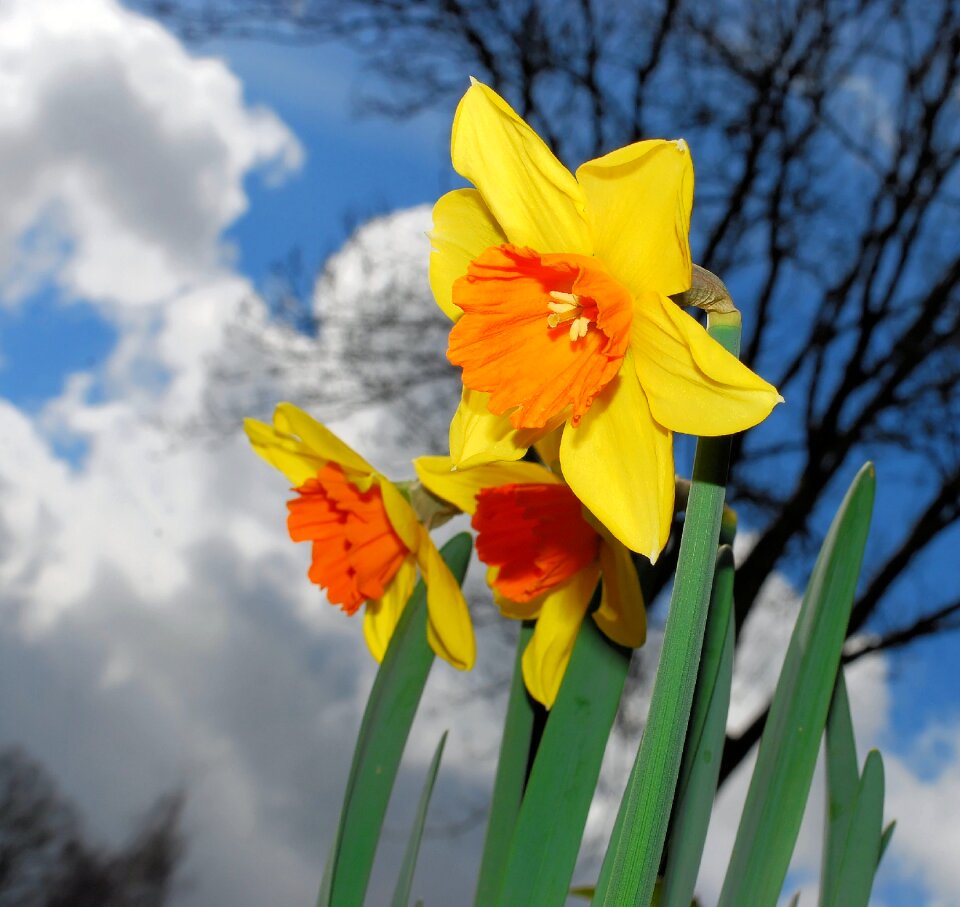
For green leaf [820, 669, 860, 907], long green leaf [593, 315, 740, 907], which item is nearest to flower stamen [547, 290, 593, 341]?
long green leaf [593, 315, 740, 907]

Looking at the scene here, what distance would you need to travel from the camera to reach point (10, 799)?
3.69 m

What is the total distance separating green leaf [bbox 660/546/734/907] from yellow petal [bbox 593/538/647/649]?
0.13 ft

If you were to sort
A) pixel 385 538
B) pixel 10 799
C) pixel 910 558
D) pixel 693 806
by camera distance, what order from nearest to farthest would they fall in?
pixel 693 806 → pixel 385 538 → pixel 910 558 → pixel 10 799

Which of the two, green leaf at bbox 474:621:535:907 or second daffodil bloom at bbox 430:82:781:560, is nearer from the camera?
second daffodil bloom at bbox 430:82:781:560

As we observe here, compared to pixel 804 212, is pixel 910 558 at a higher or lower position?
lower

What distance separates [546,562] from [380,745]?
161mm

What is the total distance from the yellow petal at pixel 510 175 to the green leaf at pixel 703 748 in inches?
8.2

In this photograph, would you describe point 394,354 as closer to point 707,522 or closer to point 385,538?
point 385,538

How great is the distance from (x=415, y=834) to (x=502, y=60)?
3.11 meters

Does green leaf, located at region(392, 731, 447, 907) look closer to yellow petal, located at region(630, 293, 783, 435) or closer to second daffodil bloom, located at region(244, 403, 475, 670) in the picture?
second daffodil bloom, located at region(244, 403, 475, 670)

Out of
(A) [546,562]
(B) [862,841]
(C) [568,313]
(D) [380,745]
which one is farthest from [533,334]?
(B) [862,841]

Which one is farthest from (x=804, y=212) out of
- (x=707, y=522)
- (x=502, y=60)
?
(x=707, y=522)

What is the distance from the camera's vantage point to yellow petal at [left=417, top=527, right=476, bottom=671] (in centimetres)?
61

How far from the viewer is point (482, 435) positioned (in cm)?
49
